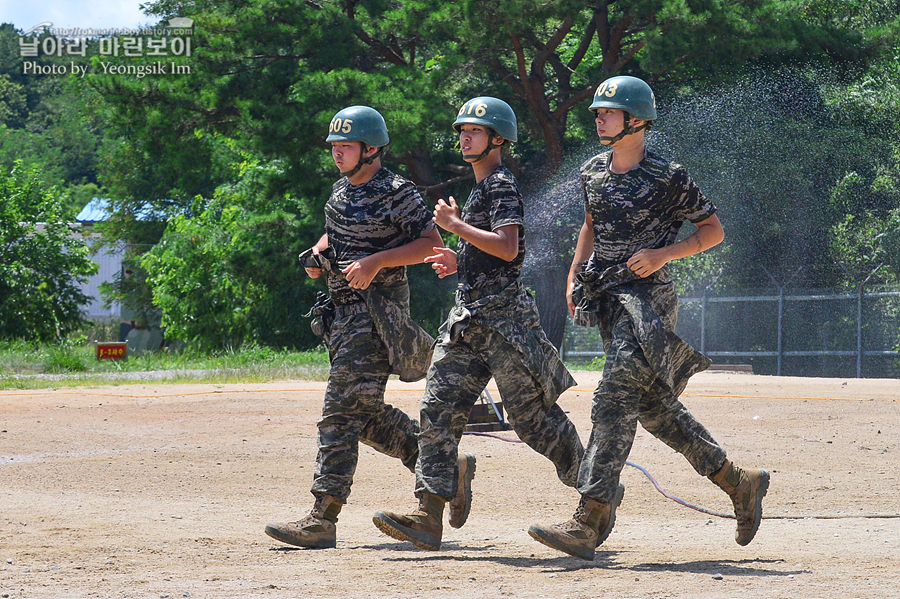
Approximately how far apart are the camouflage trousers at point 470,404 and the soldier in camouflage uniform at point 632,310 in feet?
1.06

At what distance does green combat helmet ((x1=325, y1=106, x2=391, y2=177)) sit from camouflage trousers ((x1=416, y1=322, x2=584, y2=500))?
3.29 feet

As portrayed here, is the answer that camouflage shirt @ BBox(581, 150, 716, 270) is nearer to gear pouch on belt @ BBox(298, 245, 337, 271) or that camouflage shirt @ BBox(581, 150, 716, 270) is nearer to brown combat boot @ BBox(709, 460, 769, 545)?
brown combat boot @ BBox(709, 460, 769, 545)

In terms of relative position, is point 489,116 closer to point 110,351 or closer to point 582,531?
point 582,531

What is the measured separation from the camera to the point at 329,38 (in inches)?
876

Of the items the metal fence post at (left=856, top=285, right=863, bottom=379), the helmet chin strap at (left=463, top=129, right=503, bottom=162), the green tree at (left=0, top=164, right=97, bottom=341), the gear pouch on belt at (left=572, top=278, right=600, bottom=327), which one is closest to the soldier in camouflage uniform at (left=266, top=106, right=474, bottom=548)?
the helmet chin strap at (left=463, top=129, right=503, bottom=162)

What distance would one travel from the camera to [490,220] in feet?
16.8

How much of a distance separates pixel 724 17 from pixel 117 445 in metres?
14.5

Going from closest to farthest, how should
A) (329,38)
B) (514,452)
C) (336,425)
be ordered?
(336,425), (514,452), (329,38)

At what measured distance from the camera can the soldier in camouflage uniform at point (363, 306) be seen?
17.4ft

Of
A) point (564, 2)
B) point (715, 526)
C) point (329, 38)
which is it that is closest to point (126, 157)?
point (329, 38)

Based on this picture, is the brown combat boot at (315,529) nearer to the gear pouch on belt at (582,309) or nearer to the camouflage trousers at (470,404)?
the camouflage trousers at (470,404)

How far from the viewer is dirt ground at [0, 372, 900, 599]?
430 centimetres

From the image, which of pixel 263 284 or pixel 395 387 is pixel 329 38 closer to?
pixel 263 284

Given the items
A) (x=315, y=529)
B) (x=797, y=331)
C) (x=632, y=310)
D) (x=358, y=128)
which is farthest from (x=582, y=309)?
(x=797, y=331)
